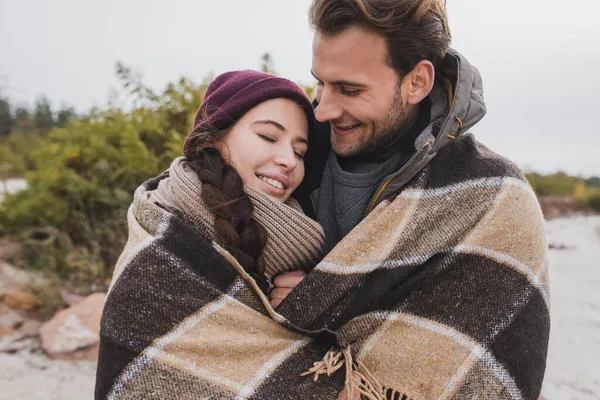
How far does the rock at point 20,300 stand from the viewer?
14.1ft

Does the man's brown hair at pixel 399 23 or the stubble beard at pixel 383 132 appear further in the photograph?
the stubble beard at pixel 383 132

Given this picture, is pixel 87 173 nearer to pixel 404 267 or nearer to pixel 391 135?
pixel 391 135

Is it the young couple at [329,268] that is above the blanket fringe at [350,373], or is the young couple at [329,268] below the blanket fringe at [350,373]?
above

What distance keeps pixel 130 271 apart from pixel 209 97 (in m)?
0.82

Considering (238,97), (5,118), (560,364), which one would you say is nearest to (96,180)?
(238,97)

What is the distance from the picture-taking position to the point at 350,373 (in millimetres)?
1743

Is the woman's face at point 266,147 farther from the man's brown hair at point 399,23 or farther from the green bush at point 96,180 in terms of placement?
the green bush at point 96,180

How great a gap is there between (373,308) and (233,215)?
596 millimetres

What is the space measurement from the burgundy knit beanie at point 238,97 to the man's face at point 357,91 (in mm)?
181

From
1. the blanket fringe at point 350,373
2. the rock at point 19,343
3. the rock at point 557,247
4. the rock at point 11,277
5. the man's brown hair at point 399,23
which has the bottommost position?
the rock at point 557,247

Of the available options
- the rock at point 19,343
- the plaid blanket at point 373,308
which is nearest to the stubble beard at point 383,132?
the plaid blanket at point 373,308

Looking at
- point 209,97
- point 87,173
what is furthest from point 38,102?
point 209,97

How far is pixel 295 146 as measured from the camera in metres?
2.12

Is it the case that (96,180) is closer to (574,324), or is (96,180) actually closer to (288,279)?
(288,279)
